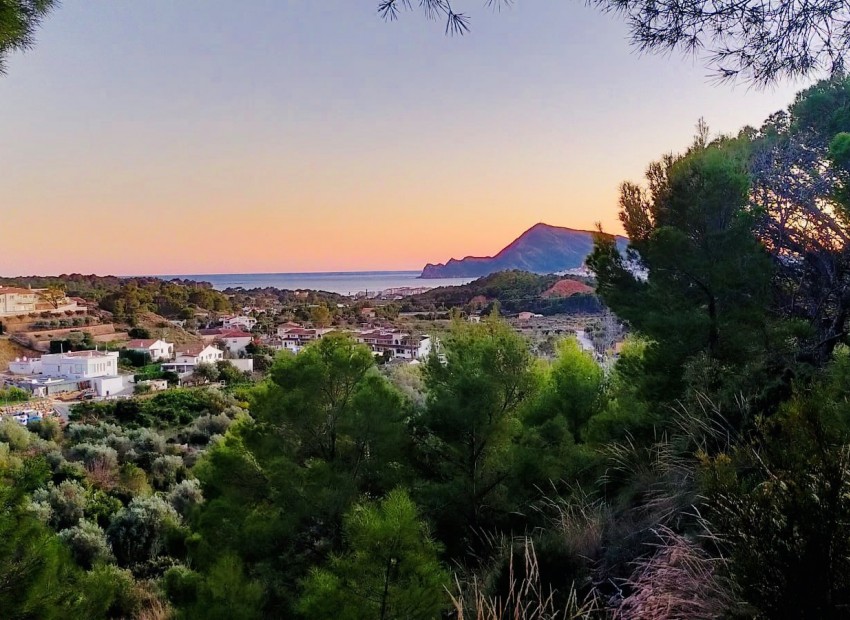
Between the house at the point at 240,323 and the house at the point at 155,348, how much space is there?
929 cm

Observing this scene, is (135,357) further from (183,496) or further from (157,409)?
(183,496)

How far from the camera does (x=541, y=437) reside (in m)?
5.98

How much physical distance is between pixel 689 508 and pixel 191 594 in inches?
181

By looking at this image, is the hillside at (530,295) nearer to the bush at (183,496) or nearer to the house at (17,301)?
the bush at (183,496)

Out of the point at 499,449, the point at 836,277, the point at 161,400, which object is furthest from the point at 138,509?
the point at 161,400

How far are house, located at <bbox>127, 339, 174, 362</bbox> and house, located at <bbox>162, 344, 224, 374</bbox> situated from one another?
90 cm

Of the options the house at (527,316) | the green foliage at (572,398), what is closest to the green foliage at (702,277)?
the green foliage at (572,398)

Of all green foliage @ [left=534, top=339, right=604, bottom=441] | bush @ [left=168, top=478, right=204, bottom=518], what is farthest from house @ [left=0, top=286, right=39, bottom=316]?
green foliage @ [left=534, top=339, right=604, bottom=441]

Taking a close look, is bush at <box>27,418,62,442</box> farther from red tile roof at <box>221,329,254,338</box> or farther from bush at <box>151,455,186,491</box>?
red tile roof at <box>221,329,254,338</box>

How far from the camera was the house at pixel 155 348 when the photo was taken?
33.6 metres

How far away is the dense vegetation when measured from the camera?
283 cm

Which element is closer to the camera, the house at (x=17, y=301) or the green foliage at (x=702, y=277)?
the green foliage at (x=702, y=277)

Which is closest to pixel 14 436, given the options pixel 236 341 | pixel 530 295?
pixel 236 341

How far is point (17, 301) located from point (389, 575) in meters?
49.7
